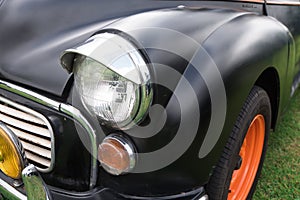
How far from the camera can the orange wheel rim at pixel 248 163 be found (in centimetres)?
175

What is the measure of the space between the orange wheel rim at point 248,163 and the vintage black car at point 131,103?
23cm

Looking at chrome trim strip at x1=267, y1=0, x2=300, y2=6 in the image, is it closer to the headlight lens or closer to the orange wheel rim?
the orange wheel rim

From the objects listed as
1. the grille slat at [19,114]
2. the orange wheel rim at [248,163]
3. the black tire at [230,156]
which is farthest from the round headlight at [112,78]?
the orange wheel rim at [248,163]

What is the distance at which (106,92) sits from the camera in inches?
42.8

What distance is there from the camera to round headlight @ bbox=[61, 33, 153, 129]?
3.41 feet

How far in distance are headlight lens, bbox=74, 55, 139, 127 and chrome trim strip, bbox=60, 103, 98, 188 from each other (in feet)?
0.19

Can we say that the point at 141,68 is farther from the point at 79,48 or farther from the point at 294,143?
the point at 294,143

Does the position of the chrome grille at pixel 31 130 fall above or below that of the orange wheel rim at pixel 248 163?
above

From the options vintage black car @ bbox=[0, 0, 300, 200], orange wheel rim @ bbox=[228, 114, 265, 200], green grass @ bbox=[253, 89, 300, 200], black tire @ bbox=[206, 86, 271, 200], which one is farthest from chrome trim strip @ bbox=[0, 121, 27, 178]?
green grass @ bbox=[253, 89, 300, 200]

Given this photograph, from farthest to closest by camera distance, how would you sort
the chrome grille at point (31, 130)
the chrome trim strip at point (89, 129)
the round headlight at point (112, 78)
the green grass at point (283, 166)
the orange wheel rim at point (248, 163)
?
the green grass at point (283, 166)
the orange wheel rim at point (248, 163)
the chrome grille at point (31, 130)
the chrome trim strip at point (89, 129)
the round headlight at point (112, 78)

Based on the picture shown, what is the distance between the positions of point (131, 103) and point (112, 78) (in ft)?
0.32

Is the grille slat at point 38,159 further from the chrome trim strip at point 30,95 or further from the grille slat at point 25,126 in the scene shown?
the chrome trim strip at point 30,95

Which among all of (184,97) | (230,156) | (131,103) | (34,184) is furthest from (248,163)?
(34,184)

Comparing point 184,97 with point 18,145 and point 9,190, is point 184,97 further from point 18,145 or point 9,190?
point 9,190
